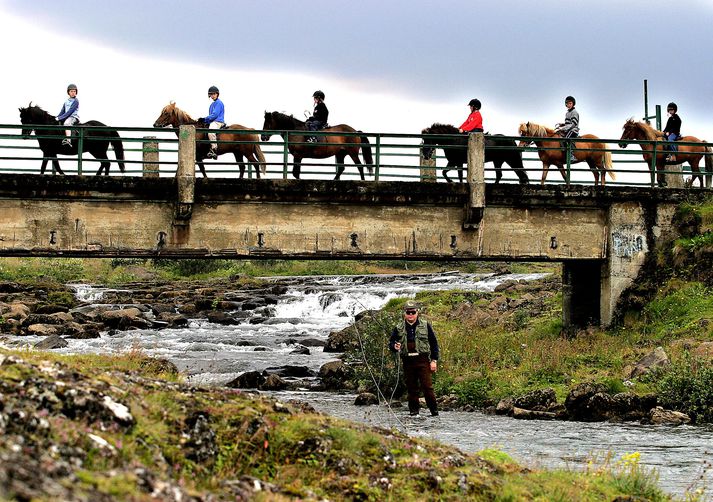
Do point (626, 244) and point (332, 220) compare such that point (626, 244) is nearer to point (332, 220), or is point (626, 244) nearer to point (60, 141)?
point (332, 220)

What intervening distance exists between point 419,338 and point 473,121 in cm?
843

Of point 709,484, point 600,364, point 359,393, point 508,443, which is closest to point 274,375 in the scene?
point 359,393

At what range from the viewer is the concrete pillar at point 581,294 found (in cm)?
2619

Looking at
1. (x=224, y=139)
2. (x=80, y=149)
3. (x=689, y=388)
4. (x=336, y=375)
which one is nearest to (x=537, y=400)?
(x=689, y=388)

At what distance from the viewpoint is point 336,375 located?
2366 cm

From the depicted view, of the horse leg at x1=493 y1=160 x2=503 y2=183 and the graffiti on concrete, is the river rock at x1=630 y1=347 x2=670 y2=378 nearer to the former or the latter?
the graffiti on concrete

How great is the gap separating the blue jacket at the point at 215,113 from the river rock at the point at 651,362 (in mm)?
10882

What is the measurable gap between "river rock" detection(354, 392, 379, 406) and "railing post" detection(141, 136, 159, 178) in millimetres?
6872

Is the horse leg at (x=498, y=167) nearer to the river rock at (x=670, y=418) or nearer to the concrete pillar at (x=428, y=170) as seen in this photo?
the concrete pillar at (x=428, y=170)

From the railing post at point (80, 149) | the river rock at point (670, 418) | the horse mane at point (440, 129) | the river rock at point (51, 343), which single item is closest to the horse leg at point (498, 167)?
the horse mane at point (440, 129)

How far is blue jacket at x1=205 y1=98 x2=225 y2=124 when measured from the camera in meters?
23.5

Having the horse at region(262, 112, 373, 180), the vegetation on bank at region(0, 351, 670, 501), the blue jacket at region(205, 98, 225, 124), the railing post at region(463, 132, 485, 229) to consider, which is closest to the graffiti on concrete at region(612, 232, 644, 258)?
the railing post at region(463, 132, 485, 229)

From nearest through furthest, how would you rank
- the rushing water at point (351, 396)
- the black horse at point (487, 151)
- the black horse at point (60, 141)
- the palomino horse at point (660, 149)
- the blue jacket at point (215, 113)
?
the rushing water at point (351, 396)
the black horse at point (60, 141)
the blue jacket at point (215, 113)
the black horse at point (487, 151)
the palomino horse at point (660, 149)

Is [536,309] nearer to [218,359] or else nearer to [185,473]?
[218,359]
